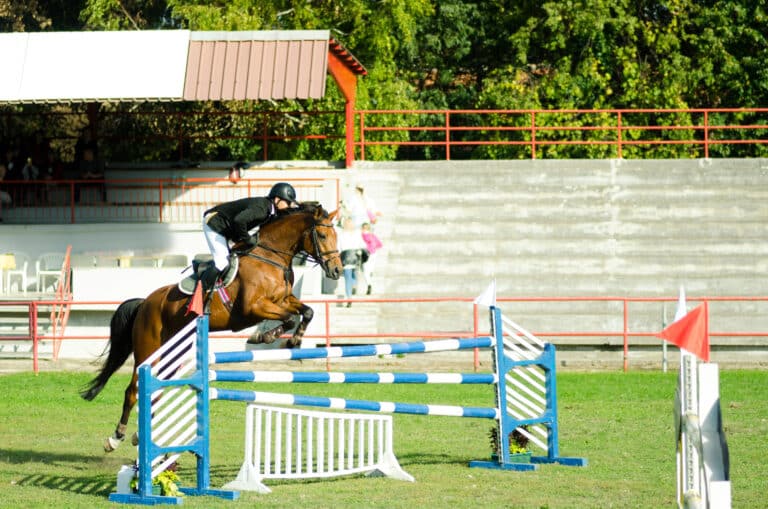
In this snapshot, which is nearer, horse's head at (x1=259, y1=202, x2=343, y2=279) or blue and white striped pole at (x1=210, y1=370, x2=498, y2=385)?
blue and white striped pole at (x1=210, y1=370, x2=498, y2=385)

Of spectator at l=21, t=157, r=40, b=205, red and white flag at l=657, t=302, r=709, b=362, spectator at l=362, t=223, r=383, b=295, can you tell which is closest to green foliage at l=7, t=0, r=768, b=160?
spectator at l=21, t=157, r=40, b=205

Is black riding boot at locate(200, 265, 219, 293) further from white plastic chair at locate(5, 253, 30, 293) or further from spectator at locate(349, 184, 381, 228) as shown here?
white plastic chair at locate(5, 253, 30, 293)

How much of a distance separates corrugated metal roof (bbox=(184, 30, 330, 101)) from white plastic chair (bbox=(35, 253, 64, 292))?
4093 millimetres

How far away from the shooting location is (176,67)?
80.2 ft

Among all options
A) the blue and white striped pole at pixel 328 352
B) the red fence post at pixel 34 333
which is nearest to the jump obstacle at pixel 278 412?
the blue and white striped pole at pixel 328 352

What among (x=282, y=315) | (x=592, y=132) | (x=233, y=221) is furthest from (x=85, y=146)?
(x=282, y=315)

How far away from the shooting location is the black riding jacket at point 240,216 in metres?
11.3

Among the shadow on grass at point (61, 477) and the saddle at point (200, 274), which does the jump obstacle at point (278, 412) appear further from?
the saddle at point (200, 274)

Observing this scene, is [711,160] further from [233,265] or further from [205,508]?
[205,508]

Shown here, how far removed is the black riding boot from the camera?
36.9ft

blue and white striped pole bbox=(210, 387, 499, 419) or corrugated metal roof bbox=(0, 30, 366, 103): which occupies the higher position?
corrugated metal roof bbox=(0, 30, 366, 103)

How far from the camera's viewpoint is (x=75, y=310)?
851 inches

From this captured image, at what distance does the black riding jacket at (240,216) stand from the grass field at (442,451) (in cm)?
212

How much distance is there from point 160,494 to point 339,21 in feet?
77.8
